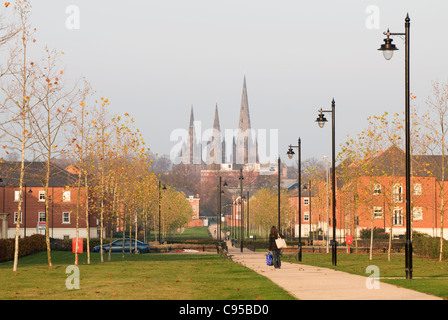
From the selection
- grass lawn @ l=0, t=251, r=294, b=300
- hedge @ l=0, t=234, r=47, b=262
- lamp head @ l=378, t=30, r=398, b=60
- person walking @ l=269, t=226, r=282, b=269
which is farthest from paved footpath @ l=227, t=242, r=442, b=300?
hedge @ l=0, t=234, r=47, b=262

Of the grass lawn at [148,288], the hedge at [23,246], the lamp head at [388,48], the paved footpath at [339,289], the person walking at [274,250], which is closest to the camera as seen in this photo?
the paved footpath at [339,289]

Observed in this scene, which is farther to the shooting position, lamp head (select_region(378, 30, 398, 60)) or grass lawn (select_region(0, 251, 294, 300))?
lamp head (select_region(378, 30, 398, 60))

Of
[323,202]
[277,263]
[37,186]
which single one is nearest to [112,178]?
[277,263]

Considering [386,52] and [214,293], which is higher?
[386,52]

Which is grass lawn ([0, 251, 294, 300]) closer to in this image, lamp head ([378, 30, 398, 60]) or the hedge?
lamp head ([378, 30, 398, 60])

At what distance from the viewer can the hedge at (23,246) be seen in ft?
135

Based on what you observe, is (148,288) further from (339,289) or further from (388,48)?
(388,48)

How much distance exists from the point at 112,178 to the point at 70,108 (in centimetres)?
1184

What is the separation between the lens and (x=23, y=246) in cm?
4781

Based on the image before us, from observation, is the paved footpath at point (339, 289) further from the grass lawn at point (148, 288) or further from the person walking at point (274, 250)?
the person walking at point (274, 250)

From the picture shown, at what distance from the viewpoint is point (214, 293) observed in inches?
687

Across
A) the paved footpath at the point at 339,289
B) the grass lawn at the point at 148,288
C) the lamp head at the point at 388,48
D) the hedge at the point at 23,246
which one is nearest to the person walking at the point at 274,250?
the grass lawn at the point at 148,288

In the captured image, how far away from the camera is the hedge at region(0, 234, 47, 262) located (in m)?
41.1
